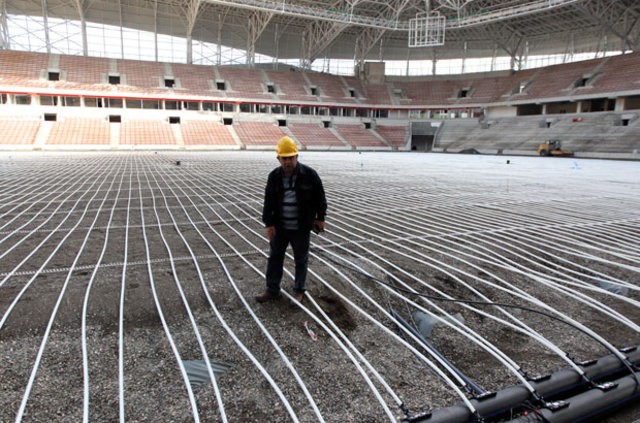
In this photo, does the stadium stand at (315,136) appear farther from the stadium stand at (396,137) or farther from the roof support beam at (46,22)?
the roof support beam at (46,22)

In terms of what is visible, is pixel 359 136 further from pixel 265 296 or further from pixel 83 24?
pixel 265 296

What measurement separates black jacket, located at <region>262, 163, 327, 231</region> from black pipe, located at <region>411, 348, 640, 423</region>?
6.22 ft

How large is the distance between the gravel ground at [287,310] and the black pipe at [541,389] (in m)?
0.14

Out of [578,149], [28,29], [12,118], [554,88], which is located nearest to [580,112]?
[554,88]

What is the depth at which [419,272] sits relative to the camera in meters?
4.76

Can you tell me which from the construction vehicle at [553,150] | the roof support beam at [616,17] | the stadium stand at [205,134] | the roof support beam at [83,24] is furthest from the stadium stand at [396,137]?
the roof support beam at [83,24]

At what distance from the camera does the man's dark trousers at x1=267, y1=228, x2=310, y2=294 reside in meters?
3.69

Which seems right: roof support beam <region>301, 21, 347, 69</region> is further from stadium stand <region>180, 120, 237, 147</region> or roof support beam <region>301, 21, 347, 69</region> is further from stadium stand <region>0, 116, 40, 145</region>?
stadium stand <region>0, 116, 40, 145</region>

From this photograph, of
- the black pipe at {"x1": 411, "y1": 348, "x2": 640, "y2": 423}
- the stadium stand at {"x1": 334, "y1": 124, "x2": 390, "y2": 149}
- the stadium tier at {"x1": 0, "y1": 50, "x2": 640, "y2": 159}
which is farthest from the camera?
the stadium stand at {"x1": 334, "y1": 124, "x2": 390, "y2": 149}

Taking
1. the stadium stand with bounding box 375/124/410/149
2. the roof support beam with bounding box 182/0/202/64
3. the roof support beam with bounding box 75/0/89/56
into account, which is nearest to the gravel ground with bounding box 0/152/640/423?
the roof support beam with bounding box 182/0/202/64

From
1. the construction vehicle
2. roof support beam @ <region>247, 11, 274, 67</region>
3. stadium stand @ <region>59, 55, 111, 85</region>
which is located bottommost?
the construction vehicle

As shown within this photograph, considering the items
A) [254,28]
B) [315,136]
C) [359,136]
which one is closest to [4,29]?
[254,28]

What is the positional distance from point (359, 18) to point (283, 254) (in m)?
42.5

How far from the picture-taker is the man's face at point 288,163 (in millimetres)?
3391
